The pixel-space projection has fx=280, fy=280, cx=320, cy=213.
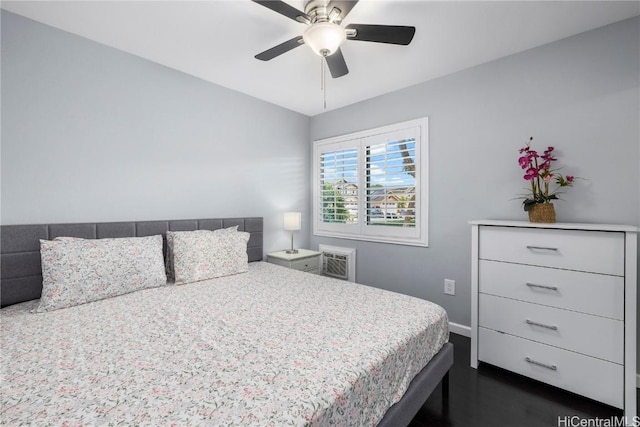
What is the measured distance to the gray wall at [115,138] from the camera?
6.12 ft

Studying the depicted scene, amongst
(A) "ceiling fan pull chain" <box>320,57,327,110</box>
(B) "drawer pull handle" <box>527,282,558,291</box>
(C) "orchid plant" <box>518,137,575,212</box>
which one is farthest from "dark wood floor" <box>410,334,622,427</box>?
(A) "ceiling fan pull chain" <box>320,57,327,110</box>

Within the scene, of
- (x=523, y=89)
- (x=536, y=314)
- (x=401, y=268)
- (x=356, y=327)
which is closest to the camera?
(x=356, y=327)

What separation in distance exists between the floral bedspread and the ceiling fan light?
5.07 feet

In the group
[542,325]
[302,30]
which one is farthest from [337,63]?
[542,325]

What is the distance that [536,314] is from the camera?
191 centimetres

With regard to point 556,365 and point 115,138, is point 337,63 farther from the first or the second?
point 556,365

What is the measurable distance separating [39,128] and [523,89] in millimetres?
3623

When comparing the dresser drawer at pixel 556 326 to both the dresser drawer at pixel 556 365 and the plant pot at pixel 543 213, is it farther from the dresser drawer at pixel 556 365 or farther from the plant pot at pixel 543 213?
the plant pot at pixel 543 213

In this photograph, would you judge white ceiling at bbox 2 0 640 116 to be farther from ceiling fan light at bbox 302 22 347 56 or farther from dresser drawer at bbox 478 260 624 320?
dresser drawer at bbox 478 260 624 320

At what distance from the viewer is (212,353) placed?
3.86 feet

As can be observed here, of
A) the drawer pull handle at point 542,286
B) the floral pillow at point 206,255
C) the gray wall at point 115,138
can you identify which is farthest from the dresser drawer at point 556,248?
the gray wall at point 115,138

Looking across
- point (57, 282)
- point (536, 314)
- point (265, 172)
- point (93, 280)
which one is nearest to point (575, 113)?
point (536, 314)

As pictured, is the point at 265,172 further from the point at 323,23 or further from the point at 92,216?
the point at 323,23

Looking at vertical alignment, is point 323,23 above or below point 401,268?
above
